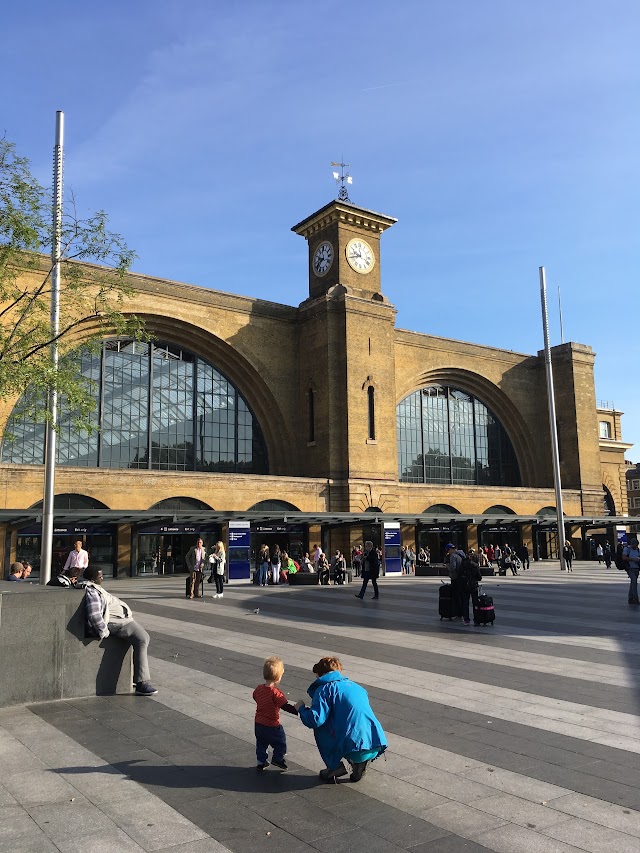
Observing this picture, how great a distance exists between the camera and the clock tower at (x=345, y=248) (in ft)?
138

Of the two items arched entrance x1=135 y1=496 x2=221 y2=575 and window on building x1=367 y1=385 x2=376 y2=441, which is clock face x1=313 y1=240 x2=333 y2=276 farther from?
arched entrance x1=135 y1=496 x2=221 y2=575

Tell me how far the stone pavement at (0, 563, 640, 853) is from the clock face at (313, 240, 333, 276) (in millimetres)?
33715

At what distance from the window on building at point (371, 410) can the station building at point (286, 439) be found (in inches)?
3.3

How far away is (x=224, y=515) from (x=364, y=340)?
14611 millimetres

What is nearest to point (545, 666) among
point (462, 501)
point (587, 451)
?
point (462, 501)

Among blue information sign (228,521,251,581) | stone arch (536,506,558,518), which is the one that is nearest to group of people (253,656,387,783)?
blue information sign (228,521,251,581)

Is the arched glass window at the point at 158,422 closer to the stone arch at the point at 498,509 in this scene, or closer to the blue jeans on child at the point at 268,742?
the stone arch at the point at 498,509

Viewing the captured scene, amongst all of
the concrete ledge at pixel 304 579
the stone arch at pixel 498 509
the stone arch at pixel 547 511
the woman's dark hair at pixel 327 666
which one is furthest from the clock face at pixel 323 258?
the woman's dark hair at pixel 327 666

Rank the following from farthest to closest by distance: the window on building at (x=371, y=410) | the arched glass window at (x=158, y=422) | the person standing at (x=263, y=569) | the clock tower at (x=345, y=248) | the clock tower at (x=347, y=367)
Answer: the clock tower at (x=345, y=248) → the window on building at (x=371, y=410) → the clock tower at (x=347, y=367) → the arched glass window at (x=158, y=422) → the person standing at (x=263, y=569)

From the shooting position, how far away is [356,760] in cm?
518

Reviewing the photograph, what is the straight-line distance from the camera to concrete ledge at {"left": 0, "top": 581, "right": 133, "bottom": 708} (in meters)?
7.55

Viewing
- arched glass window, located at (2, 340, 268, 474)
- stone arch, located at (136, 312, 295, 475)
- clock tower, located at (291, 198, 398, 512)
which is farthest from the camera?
stone arch, located at (136, 312, 295, 475)

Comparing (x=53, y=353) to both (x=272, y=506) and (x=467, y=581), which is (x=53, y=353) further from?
(x=272, y=506)

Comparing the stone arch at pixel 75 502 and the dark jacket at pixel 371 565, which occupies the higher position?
the stone arch at pixel 75 502
